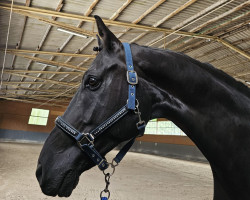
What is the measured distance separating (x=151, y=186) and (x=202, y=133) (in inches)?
205

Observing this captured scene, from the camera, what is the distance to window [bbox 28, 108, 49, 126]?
2455 cm

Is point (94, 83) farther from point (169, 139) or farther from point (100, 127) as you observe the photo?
point (169, 139)

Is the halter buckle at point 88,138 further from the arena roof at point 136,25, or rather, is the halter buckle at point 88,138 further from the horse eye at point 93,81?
the arena roof at point 136,25

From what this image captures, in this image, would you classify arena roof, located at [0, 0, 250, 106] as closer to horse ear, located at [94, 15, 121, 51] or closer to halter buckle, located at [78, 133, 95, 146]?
horse ear, located at [94, 15, 121, 51]

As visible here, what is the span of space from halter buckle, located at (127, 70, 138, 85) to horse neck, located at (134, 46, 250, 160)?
0.29ft

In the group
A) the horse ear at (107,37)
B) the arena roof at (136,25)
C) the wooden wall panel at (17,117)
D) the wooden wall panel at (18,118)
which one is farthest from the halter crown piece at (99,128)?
the wooden wall panel at (17,117)

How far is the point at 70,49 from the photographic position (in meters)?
9.91

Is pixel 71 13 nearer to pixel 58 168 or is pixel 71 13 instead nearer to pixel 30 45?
pixel 30 45

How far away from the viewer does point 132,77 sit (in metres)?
1.27

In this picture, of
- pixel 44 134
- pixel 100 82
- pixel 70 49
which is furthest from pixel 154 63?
pixel 44 134

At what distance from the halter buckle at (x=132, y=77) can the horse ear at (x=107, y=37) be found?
0.68ft

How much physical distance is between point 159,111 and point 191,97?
0.22 m

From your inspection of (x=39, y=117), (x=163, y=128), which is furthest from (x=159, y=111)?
(x=39, y=117)

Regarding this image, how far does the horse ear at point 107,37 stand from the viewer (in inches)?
51.7
